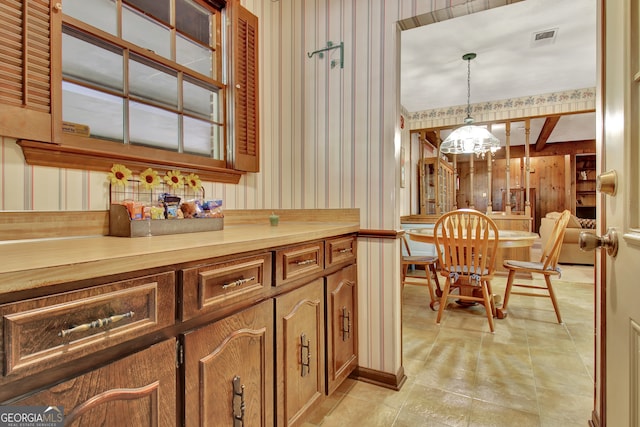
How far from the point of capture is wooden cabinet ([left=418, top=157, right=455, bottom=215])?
240 inches

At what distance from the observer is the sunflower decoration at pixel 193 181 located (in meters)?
1.63

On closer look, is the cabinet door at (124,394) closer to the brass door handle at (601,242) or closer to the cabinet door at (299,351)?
the cabinet door at (299,351)

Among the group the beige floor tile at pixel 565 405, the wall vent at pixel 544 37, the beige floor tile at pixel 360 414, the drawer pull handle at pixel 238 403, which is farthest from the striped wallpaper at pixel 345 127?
the wall vent at pixel 544 37

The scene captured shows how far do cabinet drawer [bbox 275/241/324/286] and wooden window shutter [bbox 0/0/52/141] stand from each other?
3.03ft

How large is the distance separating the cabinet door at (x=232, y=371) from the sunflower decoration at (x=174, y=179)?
2.57 feet

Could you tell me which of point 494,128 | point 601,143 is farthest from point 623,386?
point 494,128

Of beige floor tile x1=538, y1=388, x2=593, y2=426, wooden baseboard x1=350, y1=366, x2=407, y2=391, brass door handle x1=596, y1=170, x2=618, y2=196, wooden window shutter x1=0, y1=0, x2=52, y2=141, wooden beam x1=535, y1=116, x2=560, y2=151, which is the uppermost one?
wooden beam x1=535, y1=116, x2=560, y2=151

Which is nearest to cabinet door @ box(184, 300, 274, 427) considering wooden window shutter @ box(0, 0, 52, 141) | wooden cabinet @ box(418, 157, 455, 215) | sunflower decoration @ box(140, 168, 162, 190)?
sunflower decoration @ box(140, 168, 162, 190)

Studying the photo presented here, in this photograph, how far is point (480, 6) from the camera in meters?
→ 1.59

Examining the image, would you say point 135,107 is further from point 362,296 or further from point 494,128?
point 494,128

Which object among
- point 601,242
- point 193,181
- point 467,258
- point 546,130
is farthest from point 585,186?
point 193,181

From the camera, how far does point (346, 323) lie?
1750 mm

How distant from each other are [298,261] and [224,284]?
42 cm

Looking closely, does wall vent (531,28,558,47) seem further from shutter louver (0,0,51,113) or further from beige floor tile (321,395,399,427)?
shutter louver (0,0,51,113)
